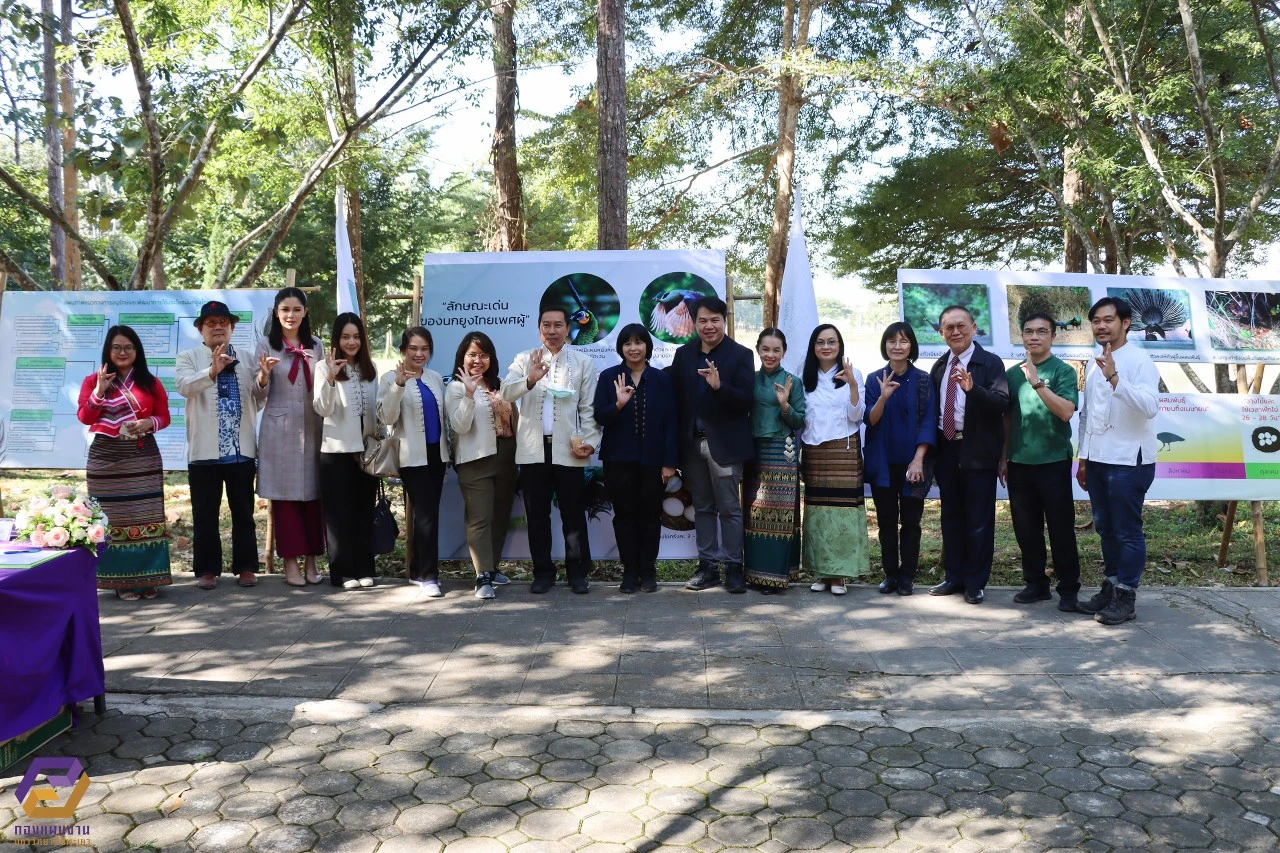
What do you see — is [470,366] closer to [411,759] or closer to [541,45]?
[411,759]

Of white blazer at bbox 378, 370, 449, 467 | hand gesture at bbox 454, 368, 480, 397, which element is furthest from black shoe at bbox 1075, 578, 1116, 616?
white blazer at bbox 378, 370, 449, 467

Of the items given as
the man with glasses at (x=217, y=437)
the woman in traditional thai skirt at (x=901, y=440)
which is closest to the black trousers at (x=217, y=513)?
the man with glasses at (x=217, y=437)

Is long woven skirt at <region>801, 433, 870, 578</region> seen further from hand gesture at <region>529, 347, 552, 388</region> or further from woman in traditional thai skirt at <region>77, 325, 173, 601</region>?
woman in traditional thai skirt at <region>77, 325, 173, 601</region>

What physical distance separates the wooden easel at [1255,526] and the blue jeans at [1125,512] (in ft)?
5.60

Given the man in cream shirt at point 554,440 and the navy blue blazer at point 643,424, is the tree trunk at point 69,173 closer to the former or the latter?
the man in cream shirt at point 554,440

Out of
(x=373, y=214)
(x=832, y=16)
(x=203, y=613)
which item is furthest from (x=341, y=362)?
(x=373, y=214)

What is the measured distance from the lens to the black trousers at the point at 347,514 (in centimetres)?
598

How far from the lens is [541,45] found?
13.2m

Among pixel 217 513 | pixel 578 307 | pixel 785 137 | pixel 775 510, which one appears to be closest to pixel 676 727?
pixel 775 510

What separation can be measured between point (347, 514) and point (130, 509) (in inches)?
48.3

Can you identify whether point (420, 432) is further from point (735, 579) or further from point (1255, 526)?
point (1255, 526)

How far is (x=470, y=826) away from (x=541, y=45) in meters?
11.9

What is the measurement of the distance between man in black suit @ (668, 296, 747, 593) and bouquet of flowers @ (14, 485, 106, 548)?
3.24m

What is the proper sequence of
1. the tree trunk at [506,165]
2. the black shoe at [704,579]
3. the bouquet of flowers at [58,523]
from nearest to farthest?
the bouquet of flowers at [58,523]
the black shoe at [704,579]
the tree trunk at [506,165]
